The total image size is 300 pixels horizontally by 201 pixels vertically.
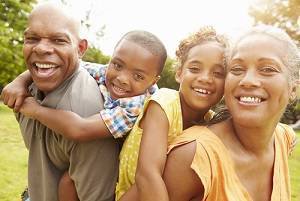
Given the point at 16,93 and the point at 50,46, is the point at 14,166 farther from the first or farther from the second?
the point at 50,46

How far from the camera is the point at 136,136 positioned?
2.44 m

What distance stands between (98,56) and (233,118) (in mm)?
21813

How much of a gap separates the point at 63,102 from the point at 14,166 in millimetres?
6854

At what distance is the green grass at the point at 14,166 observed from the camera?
7.43 metres

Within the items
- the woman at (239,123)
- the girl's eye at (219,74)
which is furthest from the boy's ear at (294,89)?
the girl's eye at (219,74)

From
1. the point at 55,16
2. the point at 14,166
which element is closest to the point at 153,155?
the point at 55,16

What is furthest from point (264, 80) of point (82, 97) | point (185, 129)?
point (82, 97)

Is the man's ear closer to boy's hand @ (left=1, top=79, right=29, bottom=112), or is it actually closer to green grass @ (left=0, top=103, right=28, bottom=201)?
boy's hand @ (left=1, top=79, right=29, bottom=112)

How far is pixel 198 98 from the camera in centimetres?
245

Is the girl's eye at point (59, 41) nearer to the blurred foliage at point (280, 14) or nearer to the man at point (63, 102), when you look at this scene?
the man at point (63, 102)

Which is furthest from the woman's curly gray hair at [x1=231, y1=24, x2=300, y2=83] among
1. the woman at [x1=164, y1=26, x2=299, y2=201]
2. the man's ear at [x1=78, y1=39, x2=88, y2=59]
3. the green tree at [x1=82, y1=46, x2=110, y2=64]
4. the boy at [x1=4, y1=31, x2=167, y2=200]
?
the green tree at [x1=82, y1=46, x2=110, y2=64]

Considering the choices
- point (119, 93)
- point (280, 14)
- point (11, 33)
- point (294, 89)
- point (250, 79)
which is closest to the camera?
point (250, 79)

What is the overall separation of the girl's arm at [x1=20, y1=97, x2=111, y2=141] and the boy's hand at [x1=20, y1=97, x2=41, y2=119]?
0.09 ft

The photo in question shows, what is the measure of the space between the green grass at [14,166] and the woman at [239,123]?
5289mm
